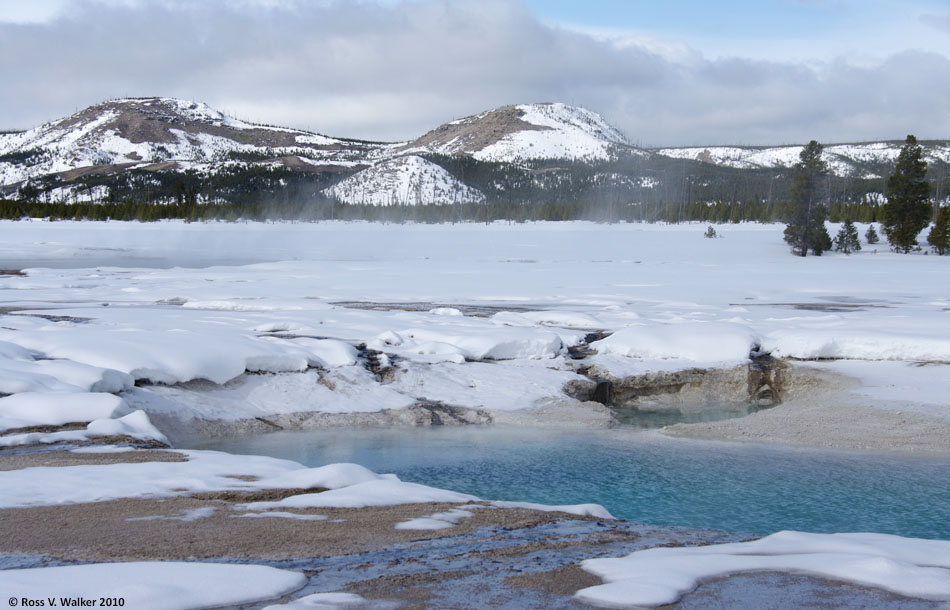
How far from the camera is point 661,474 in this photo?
11.1 m

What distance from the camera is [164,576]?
529 centimetres

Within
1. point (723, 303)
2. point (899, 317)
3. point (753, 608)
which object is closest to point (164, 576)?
point (753, 608)

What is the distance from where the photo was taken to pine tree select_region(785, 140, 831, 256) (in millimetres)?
52875

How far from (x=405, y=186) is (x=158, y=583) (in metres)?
172

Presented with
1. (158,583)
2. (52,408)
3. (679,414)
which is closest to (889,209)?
(679,414)

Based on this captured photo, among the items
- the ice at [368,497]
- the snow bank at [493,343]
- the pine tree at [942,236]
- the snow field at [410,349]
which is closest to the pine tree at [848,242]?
the pine tree at [942,236]

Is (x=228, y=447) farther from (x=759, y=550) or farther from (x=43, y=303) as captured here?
(x=43, y=303)

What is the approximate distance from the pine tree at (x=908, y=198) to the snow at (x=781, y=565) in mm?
53029

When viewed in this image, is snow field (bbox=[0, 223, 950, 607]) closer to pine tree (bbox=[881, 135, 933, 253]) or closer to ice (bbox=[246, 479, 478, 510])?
ice (bbox=[246, 479, 478, 510])

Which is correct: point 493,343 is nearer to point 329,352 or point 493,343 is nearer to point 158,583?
point 329,352

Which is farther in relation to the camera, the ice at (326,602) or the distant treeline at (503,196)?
the distant treeline at (503,196)

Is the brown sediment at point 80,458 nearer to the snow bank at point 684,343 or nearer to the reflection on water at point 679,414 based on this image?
the reflection on water at point 679,414

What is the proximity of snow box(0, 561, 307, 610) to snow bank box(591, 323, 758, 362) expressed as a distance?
488 inches

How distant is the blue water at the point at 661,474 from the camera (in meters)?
9.33
